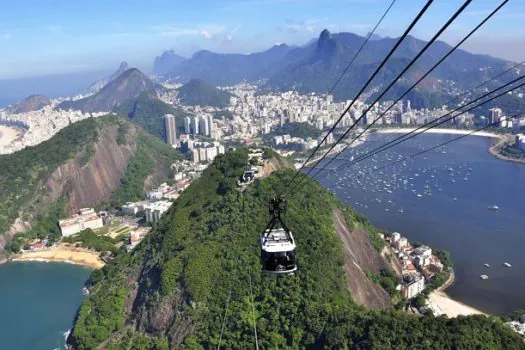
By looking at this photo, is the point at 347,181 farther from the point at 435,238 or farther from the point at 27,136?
the point at 27,136

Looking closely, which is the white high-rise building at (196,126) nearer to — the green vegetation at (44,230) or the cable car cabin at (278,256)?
the green vegetation at (44,230)

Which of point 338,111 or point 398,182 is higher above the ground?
point 338,111

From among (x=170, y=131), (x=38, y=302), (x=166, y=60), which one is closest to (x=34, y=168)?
(x=38, y=302)

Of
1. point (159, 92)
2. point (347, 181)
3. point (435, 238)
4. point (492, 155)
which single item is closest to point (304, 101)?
point (159, 92)

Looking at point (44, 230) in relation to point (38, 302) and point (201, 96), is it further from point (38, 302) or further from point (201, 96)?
point (201, 96)

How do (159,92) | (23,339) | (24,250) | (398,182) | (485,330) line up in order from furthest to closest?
(159,92)
(398,182)
(24,250)
(23,339)
(485,330)

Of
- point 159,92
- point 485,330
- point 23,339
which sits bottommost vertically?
point 23,339

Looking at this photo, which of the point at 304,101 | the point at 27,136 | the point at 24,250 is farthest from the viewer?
the point at 304,101

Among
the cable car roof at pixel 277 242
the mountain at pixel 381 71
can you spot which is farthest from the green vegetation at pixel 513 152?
the cable car roof at pixel 277 242
